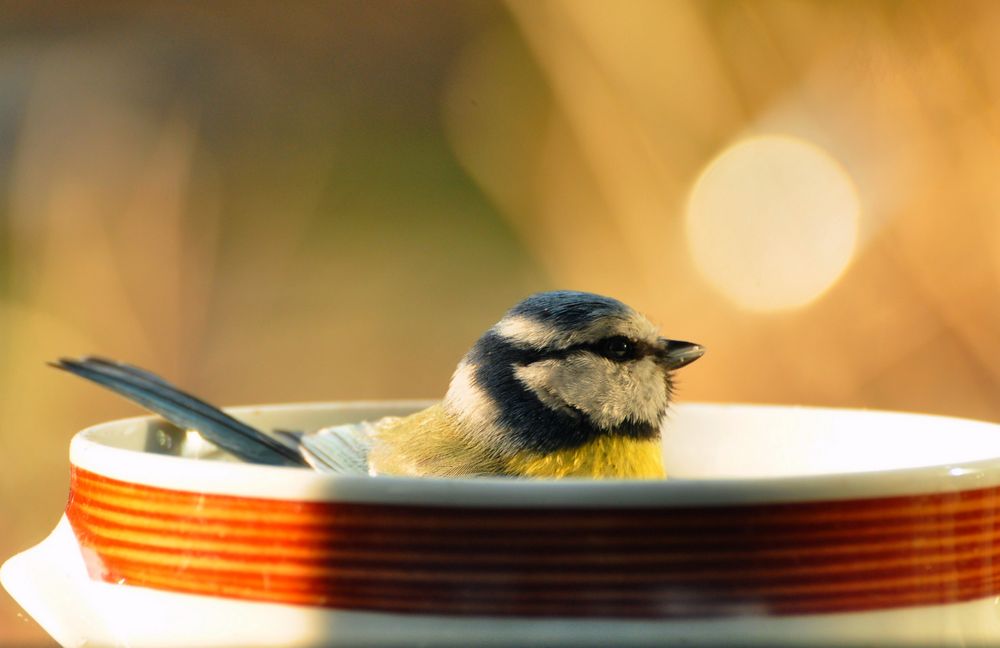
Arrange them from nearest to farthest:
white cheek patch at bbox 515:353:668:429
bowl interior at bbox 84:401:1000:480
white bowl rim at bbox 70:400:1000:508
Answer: white bowl rim at bbox 70:400:1000:508, bowl interior at bbox 84:401:1000:480, white cheek patch at bbox 515:353:668:429

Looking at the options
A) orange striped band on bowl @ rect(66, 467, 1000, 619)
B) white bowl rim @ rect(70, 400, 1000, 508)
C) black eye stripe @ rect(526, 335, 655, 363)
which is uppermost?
black eye stripe @ rect(526, 335, 655, 363)

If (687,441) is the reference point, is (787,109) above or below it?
above

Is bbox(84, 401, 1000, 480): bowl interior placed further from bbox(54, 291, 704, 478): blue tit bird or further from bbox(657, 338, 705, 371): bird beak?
bbox(657, 338, 705, 371): bird beak

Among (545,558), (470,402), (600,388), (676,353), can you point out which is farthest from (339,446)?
(545,558)

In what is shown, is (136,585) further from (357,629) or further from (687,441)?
(687,441)

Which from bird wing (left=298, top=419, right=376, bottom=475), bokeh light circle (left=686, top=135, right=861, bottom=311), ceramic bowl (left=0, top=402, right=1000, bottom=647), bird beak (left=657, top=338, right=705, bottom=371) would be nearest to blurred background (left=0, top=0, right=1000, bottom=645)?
bokeh light circle (left=686, top=135, right=861, bottom=311)

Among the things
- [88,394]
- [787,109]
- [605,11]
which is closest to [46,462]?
[88,394]
